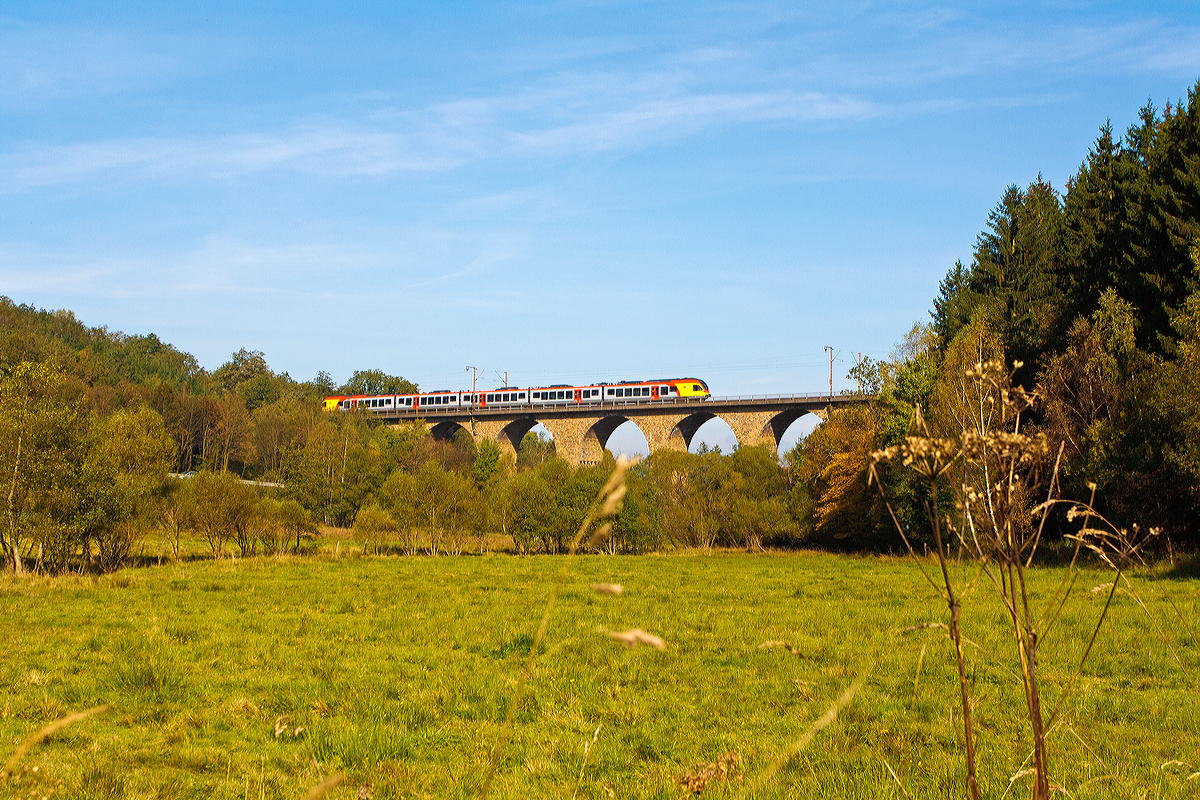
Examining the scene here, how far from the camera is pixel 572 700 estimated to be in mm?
8859

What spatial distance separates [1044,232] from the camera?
41688mm

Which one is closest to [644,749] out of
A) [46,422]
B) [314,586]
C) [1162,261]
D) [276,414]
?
[314,586]

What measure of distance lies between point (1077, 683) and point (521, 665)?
21.5ft

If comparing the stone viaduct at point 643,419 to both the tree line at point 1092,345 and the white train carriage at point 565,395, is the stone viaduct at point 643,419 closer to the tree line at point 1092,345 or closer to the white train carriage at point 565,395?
the white train carriage at point 565,395

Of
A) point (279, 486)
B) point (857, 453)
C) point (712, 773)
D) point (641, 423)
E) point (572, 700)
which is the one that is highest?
point (641, 423)

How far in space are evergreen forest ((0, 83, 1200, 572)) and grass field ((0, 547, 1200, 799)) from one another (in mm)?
3018

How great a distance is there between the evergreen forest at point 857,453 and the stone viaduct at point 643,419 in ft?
39.0

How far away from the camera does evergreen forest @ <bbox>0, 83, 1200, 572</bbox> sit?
24.7m

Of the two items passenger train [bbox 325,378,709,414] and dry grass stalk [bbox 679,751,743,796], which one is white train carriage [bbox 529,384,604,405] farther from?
dry grass stalk [bbox 679,751,743,796]

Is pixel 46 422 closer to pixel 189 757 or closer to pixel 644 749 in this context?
pixel 189 757

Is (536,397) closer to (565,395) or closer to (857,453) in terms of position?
(565,395)

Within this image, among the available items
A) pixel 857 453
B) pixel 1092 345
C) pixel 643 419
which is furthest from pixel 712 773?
pixel 643 419

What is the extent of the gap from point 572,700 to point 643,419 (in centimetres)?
6635

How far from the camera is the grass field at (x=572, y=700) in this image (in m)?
6.08
